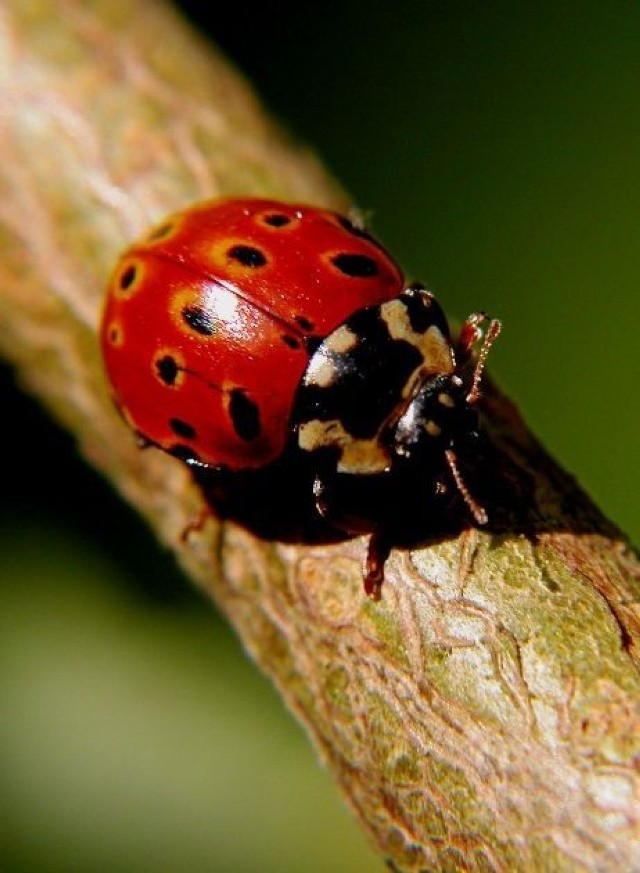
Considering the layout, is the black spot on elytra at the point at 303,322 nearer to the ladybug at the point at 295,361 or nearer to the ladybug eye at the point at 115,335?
the ladybug at the point at 295,361

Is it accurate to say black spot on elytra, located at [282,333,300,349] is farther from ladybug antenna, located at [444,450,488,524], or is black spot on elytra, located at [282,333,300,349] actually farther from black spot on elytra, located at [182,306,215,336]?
ladybug antenna, located at [444,450,488,524]

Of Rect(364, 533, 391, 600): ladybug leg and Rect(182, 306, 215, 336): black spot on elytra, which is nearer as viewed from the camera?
Rect(364, 533, 391, 600): ladybug leg

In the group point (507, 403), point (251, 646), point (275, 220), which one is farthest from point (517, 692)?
point (275, 220)

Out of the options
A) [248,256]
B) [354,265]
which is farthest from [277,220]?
[354,265]

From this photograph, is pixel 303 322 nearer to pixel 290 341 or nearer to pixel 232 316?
pixel 290 341

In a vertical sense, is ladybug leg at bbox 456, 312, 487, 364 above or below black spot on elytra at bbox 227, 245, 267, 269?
below

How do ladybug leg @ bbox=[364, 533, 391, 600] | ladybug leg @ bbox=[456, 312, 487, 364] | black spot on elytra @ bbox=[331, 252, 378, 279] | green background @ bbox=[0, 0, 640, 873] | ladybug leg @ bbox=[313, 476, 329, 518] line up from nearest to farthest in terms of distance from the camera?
ladybug leg @ bbox=[364, 533, 391, 600]
ladybug leg @ bbox=[313, 476, 329, 518]
black spot on elytra @ bbox=[331, 252, 378, 279]
ladybug leg @ bbox=[456, 312, 487, 364]
green background @ bbox=[0, 0, 640, 873]

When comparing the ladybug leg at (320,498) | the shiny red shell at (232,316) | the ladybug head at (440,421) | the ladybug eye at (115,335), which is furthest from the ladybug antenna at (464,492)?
the ladybug eye at (115,335)

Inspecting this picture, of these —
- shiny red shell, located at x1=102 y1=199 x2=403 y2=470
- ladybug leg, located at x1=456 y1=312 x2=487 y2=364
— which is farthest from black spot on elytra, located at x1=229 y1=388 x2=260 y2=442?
ladybug leg, located at x1=456 y1=312 x2=487 y2=364
